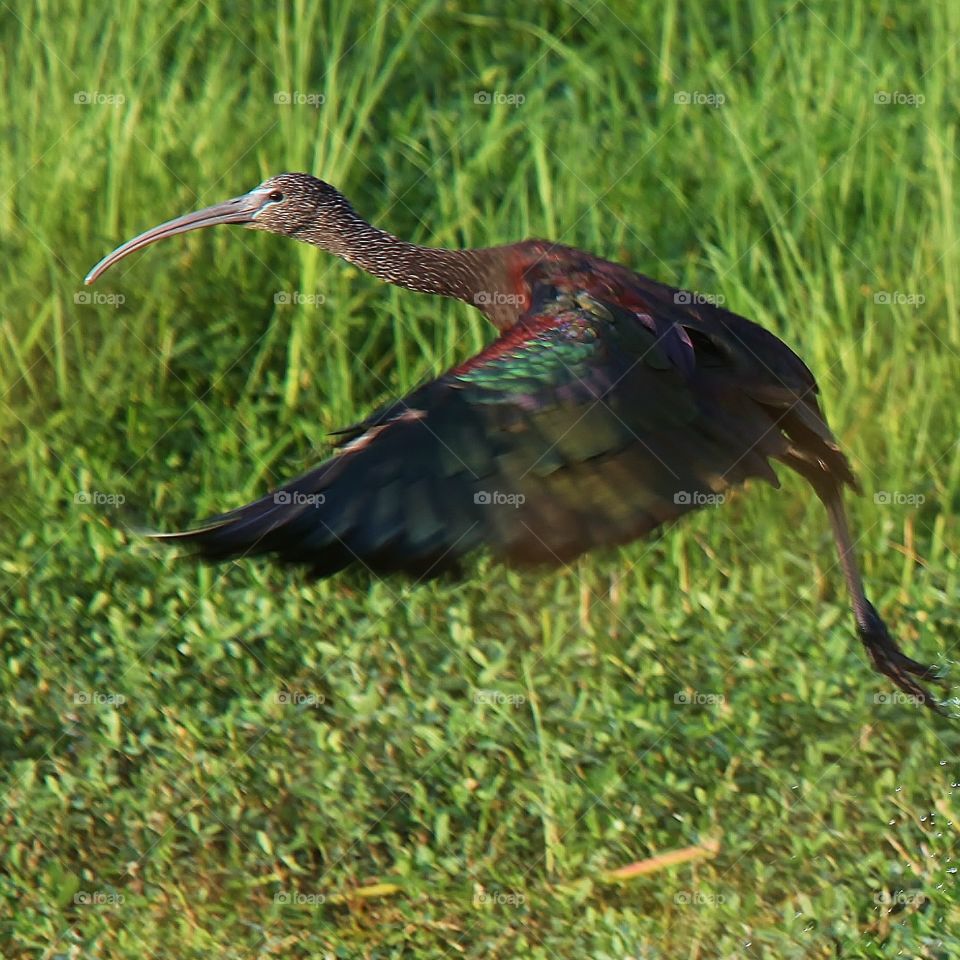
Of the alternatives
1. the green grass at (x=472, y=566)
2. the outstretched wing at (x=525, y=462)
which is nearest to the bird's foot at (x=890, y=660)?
the green grass at (x=472, y=566)

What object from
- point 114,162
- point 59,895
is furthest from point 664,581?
point 114,162

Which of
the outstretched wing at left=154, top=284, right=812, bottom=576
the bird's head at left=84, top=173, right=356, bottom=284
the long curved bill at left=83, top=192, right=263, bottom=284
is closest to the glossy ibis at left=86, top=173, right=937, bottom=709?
the outstretched wing at left=154, top=284, right=812, bottom=576

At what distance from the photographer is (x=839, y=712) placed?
4.57m

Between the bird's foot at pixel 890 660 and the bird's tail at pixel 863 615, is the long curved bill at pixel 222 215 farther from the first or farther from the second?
the bird's foot at pixel 890 660

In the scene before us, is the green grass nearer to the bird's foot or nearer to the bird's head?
the bird's foot

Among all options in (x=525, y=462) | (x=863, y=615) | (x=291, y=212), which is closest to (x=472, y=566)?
(x=525, y=462)

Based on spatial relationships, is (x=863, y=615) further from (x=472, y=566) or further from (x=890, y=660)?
(x=472, y=566)

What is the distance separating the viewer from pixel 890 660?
441cm

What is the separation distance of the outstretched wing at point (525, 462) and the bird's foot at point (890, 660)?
0.69 meters

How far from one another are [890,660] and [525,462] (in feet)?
4.38

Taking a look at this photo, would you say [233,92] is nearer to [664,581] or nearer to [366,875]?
[664,581]

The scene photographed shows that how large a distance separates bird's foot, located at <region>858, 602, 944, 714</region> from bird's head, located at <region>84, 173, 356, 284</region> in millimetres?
1605

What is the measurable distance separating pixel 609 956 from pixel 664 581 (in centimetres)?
134

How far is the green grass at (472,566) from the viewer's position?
14.3 ft
